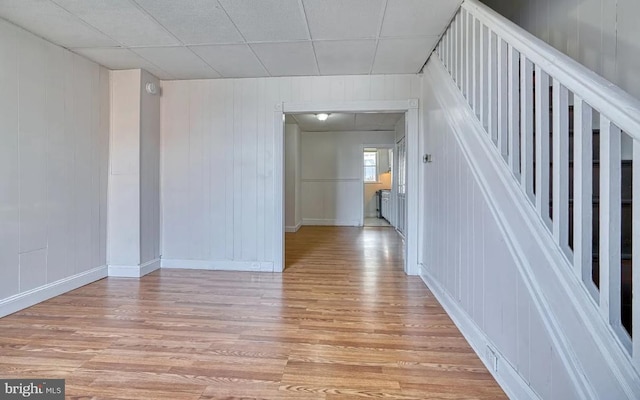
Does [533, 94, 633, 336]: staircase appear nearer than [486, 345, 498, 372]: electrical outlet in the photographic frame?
Yes

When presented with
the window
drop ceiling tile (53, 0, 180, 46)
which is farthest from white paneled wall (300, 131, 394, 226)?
drop ceiling tile (53, 0, 180, 46)

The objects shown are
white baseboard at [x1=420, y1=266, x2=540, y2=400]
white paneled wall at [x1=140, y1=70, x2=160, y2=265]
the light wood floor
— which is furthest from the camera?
white paneled wall at [x1=140, y1=70, x2=160, y2=265]

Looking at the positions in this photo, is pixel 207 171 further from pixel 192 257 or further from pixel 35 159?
pixel 35 159

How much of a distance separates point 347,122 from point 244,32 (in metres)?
4.10

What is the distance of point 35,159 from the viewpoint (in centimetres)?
247

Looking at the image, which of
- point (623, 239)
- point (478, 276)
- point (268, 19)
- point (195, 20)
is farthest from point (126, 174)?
point (623, 239)

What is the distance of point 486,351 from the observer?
1651mm

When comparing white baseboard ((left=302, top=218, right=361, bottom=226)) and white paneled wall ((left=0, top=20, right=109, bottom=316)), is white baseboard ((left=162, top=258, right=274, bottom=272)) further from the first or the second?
white baseboard ((left=302, top=218, right=361, bottom=226))

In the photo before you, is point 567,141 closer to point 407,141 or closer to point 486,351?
point 486,351

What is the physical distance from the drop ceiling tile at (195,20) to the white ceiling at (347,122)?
2916 millimetres

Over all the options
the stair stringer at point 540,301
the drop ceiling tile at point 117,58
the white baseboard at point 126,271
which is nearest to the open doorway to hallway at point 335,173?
the white baseboard at point 126,271

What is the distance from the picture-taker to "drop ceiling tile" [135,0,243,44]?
210 centimetres

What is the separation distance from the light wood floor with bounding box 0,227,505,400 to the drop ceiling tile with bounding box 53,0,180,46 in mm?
2227

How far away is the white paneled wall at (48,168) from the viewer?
2275mm
